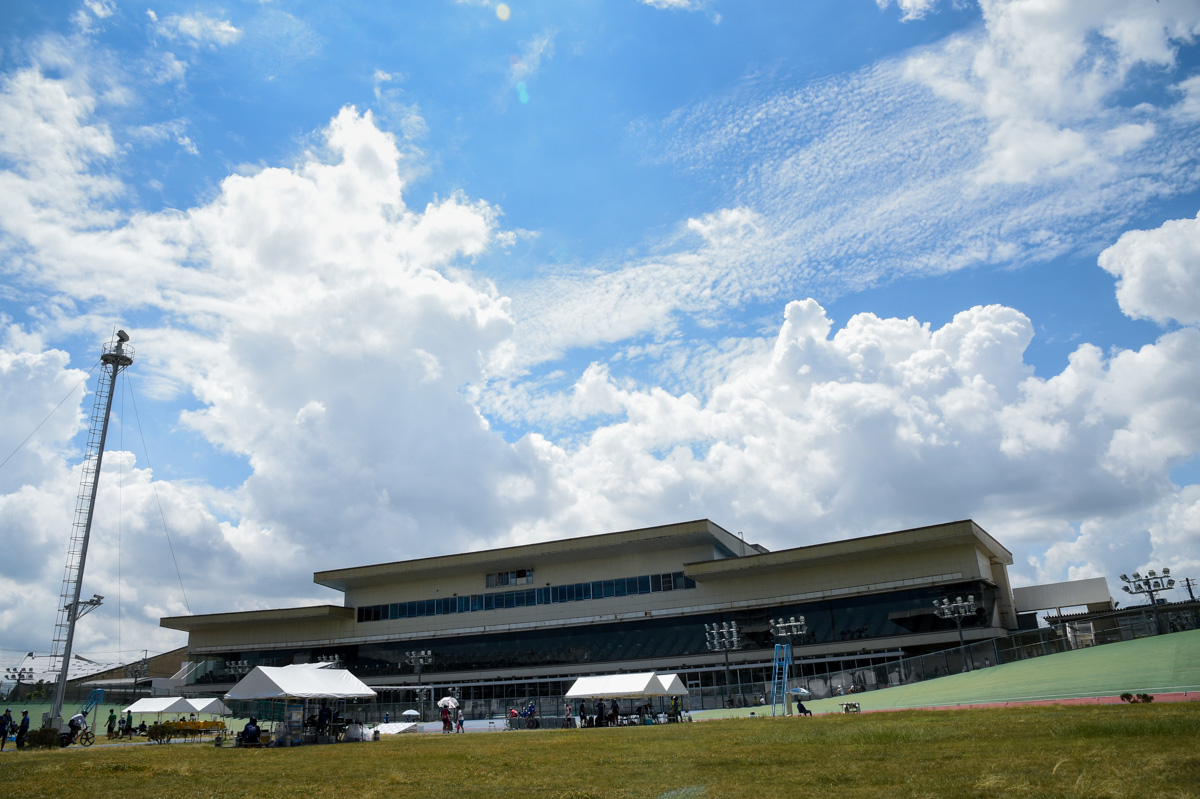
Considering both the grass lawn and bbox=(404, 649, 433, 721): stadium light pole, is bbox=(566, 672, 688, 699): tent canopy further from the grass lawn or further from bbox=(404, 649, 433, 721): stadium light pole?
bbox=(404, 649, 433, 721): stadium light pole

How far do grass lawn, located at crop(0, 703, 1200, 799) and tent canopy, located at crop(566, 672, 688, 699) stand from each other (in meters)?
17.6

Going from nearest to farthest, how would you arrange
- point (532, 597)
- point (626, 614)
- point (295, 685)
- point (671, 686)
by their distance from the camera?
point (295, 685) → point (671, 686) → point (626, 614) → point (532, 597)

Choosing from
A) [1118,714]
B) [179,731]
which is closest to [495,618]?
[179,731]

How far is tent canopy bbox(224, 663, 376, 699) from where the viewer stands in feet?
116

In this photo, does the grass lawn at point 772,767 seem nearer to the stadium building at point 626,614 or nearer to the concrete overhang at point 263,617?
the stadium building at point 626,614

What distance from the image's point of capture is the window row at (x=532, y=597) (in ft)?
227

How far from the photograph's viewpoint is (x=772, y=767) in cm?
1563

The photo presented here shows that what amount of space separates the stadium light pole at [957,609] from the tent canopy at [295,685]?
→ 3448 cm

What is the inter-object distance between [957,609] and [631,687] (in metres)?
20.8

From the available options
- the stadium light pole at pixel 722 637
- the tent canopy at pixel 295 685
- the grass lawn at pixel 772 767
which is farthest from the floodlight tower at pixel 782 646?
the tent canopy at pixel 295 685

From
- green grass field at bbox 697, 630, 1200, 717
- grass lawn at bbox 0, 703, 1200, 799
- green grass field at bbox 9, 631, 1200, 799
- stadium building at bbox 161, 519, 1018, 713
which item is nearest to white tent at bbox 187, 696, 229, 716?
stadium building at bbox 161, 519, 1018, 713

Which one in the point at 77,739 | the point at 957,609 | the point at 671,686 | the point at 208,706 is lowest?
the point at 77,739

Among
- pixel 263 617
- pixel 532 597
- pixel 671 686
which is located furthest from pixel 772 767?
pixel 263 617

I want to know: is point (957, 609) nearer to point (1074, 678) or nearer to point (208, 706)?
point (1074, 678)
